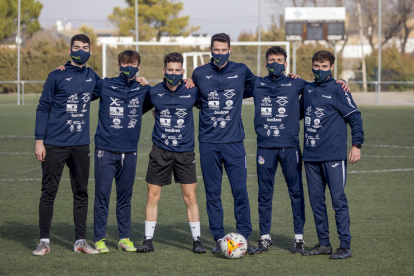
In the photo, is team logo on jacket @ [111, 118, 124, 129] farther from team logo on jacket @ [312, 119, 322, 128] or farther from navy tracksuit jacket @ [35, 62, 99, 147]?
team logo on jacket @ [312, 119, 322, 128]

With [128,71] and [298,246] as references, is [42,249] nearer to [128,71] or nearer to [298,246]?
[128,71]

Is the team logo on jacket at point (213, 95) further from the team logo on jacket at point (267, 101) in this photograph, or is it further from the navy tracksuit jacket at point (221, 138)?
the team logo on jacket at point (267, 101)

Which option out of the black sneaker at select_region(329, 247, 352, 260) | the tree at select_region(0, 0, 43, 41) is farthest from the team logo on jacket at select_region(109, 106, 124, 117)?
the tree at select_region(0, 0, 43, 41)

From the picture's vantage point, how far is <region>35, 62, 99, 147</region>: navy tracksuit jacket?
5.74m

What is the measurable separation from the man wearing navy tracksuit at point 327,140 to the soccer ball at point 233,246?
2.17ft

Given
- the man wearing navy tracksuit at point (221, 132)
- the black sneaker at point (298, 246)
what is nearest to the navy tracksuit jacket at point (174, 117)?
the man wearing navy tracksuit at point (221, 132)

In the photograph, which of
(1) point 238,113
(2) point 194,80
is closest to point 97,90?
(2) point 194,80

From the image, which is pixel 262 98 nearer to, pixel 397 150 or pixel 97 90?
pixel 97 90

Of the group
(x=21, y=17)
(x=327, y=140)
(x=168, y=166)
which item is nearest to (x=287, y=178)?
(x=327, y=140)

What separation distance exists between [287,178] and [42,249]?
2.60m

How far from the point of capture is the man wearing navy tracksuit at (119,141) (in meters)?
5.86

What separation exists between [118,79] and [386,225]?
361 centimetres

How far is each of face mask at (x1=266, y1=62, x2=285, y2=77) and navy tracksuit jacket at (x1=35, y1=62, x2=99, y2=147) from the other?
6.15 feet

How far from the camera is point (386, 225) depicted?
682cm
